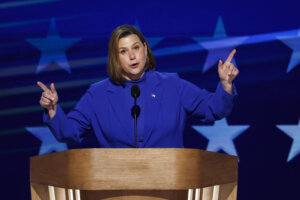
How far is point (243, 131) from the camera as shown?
291cm

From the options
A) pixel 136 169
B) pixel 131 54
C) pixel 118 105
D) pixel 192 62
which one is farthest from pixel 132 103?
pixel 192 62

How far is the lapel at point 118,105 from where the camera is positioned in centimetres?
185

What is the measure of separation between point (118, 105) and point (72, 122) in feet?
0.63

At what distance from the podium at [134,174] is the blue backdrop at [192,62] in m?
1.51

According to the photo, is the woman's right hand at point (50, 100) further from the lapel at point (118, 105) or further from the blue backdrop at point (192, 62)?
the blue backdrop at point (192, 62)

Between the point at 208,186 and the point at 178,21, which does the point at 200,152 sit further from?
the point at 178,21

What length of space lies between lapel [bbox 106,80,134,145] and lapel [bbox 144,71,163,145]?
71mm

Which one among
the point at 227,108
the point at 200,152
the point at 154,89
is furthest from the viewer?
the point at 154,89

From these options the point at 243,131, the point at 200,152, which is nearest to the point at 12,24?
the point at 243,131

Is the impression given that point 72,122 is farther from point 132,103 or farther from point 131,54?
point 131,54

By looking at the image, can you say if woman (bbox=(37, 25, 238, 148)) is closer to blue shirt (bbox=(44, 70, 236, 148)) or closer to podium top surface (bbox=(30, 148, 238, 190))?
blue shirt (bbox=(44, 70, 236, 148))

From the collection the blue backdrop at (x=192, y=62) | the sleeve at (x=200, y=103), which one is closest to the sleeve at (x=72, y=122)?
the sleeve at (x=200, y=103)

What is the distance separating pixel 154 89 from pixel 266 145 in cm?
120

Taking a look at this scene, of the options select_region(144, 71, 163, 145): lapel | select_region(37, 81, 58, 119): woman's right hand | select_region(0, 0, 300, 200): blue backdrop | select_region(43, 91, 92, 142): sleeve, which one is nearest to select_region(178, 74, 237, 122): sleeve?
select_region(144, 71, 163, 145): lapel
